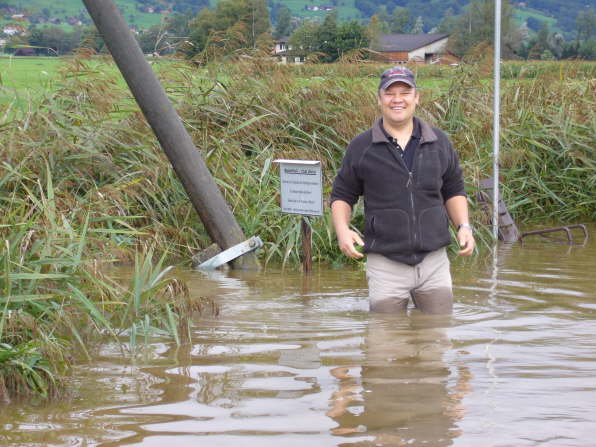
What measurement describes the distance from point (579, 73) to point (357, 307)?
806 cm

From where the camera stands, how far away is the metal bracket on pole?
26.7 ft

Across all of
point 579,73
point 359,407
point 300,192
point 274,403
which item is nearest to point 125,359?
point 274,403

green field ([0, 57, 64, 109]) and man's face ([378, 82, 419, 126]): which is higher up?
green field ([0, 57, 64, 109])

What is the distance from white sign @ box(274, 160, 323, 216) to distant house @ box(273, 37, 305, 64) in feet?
13.0

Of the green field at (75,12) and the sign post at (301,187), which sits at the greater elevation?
the green field at (75,12)

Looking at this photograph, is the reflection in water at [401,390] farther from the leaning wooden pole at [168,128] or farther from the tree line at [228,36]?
the tree line at [228,36]

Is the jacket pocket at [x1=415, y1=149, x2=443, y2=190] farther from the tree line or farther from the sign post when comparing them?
the tree line

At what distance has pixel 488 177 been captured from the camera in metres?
10.3

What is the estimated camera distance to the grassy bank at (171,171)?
515cm

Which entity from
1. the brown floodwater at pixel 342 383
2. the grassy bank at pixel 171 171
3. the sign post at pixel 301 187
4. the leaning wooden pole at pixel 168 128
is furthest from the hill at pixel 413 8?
the brown floodwater at pixel 342 383

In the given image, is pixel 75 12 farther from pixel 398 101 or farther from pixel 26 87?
pixel 398 101

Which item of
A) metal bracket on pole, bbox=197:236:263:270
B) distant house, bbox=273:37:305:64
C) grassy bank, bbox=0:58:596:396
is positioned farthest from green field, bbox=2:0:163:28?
metal bracket on pole, bbox=197:236:263:270

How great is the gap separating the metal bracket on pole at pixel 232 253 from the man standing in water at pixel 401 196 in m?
2.51

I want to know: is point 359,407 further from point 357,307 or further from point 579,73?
point 579,73
